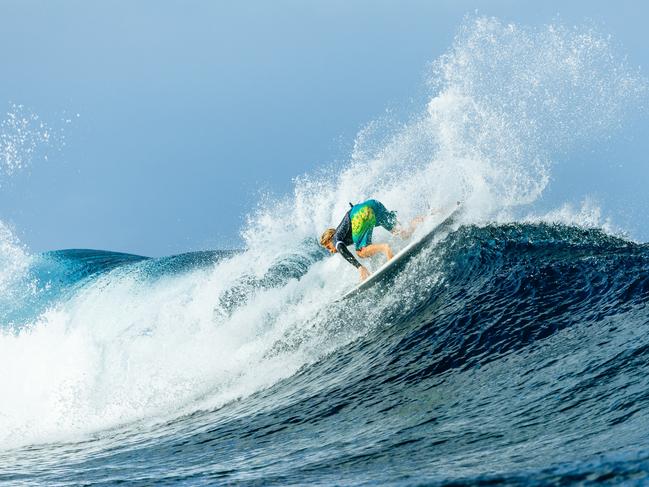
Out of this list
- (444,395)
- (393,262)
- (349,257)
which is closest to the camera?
(444,395)

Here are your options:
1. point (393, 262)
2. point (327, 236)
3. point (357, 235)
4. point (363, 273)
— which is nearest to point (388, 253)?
point (393, 262)

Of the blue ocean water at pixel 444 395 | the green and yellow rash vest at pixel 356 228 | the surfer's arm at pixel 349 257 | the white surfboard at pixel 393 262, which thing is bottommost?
the blue ocean water at pixel 444 395

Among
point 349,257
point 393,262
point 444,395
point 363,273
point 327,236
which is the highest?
point 327,236

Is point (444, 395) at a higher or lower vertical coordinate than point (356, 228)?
lower

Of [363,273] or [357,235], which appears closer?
[363,273]

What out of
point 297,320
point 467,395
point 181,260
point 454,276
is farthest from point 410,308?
point 181,260

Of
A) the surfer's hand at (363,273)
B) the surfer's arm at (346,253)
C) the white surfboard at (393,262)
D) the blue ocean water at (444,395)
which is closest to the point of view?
the blue ocean water at (444,395)

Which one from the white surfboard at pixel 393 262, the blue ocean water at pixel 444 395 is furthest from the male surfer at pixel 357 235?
the blue ocean water at pixel 444 395

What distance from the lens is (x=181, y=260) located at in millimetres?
18234

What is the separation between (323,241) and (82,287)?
35.7ft

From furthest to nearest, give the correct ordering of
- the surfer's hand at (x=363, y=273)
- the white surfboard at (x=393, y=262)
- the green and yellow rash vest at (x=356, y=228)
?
the green and yellow rash vest at (x=356, y=228), the surfer's hand at (x=363, y=273), the white surfboard at (x=393, y=262)

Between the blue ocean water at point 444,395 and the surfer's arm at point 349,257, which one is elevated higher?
the surfer's arm at point 349,257

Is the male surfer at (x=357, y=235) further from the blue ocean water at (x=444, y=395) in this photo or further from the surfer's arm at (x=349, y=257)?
the blue ocean water at (x=444, y=395)

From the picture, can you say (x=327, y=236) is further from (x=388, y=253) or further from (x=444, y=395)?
(x=444, y=395)
